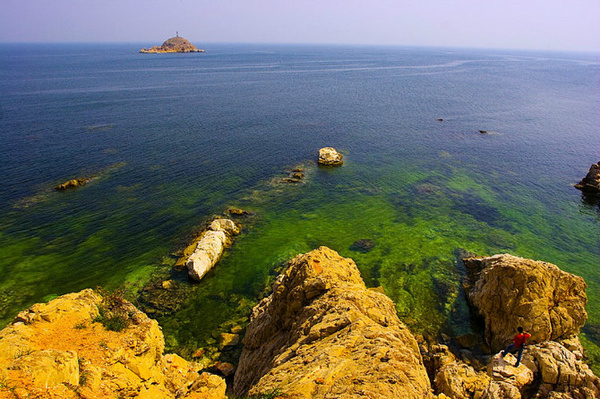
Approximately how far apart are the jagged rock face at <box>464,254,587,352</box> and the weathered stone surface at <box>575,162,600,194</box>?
1416 inches

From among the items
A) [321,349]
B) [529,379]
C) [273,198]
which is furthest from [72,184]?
[529,379]

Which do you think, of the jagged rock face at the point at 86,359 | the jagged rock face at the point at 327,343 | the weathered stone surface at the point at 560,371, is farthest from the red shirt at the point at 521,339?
the jagged rock face at the point at 86,359

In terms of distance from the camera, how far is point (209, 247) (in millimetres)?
33375

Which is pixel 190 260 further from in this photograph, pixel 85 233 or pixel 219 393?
pixel 219 393

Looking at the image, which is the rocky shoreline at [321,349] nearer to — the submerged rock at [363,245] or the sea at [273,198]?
the sea at [273,198]

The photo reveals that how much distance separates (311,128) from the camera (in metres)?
80.0

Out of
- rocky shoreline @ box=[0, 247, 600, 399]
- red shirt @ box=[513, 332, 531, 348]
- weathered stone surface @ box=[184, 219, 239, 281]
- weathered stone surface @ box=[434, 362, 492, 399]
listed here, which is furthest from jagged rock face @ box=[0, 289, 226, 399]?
red shirt @ box=[513, 332, 531, 348]

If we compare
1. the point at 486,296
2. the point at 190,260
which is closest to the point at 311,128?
the point at 190,260

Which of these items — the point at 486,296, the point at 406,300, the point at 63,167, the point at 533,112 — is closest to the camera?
the point at 486,296

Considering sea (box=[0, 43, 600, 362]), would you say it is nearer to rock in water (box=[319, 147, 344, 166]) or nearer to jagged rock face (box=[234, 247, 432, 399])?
rock in water (box=[319, 147, 344, 166])

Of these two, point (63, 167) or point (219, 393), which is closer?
point (219, 393)

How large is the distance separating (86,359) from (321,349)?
33.8 feet

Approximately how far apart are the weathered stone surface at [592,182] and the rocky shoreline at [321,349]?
120ft

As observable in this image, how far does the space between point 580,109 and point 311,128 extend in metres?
87.1
